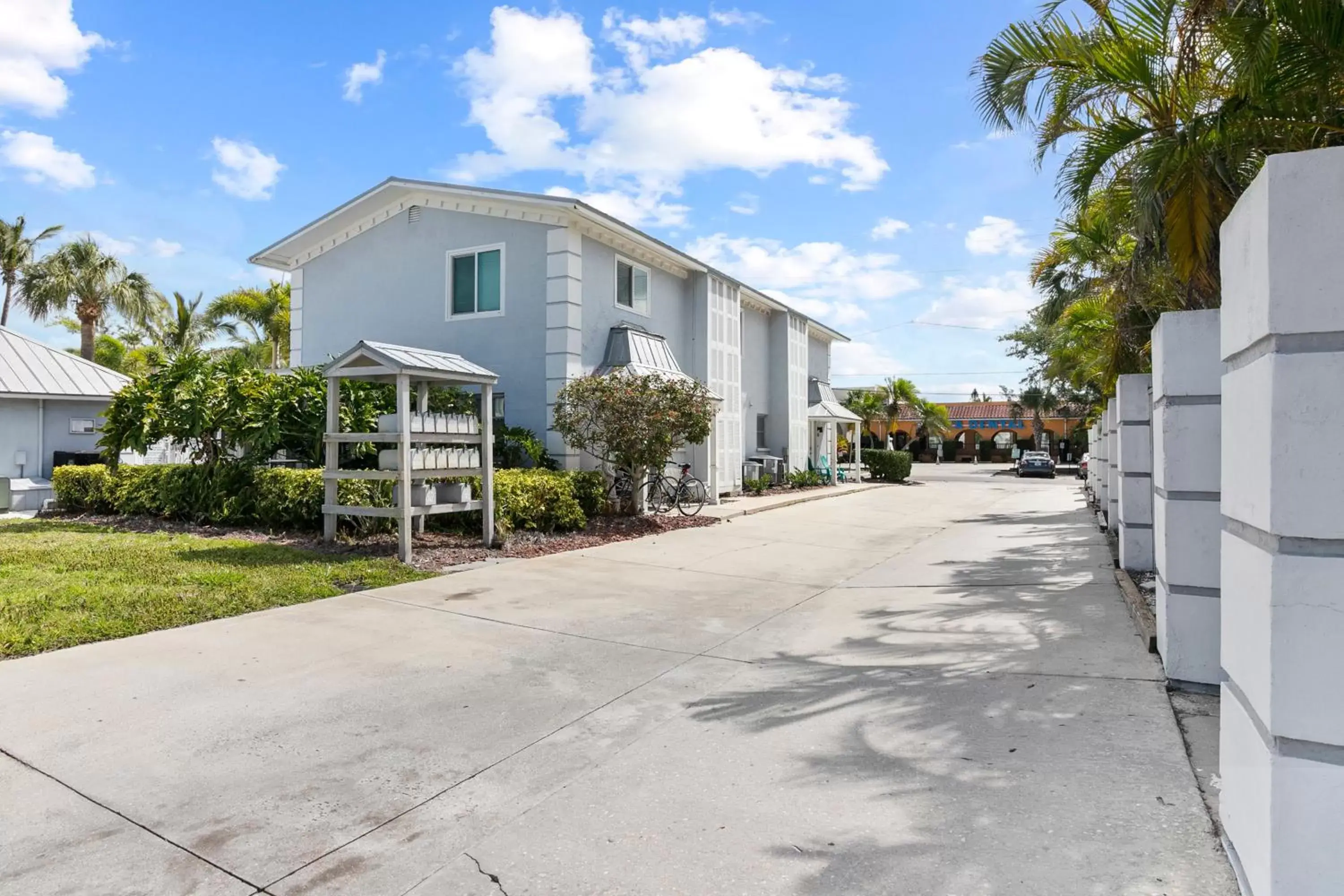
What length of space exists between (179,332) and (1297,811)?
138 ft

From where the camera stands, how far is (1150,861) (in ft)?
9.56

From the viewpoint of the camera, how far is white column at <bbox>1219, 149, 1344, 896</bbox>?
2.22 m

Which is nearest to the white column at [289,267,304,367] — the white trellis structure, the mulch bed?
the mulch bed

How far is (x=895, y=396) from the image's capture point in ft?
153


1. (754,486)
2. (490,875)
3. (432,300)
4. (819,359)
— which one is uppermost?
(819,359)

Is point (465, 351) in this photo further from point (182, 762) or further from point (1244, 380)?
point (1244, 380)

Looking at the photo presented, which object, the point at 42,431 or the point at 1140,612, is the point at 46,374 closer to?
the point at 42,431

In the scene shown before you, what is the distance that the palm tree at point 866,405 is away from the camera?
43656 mm

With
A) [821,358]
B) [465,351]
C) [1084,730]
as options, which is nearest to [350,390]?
[465,351]

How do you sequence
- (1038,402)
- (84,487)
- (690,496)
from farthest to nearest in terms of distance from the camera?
(1038,402) < (690,496) < (84,487)

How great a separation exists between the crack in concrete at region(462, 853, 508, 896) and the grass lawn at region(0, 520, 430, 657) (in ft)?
14.9

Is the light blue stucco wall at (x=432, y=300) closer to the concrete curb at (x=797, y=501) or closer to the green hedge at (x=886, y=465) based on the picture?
the concrete curb at (x=797, y=501)

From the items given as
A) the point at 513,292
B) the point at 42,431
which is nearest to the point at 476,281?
the point at 513,292

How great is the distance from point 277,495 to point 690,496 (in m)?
7.53
